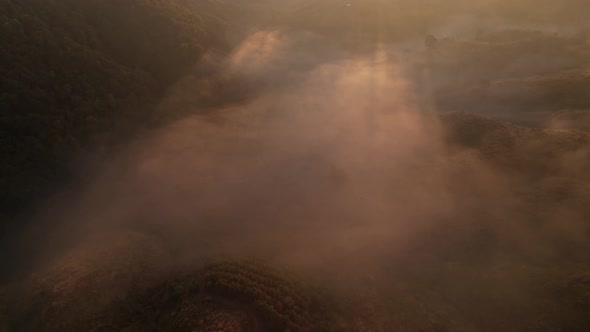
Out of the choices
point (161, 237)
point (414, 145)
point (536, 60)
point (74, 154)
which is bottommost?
point (161, 237)

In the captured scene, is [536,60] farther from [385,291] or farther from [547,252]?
[385,291]

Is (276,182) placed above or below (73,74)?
below

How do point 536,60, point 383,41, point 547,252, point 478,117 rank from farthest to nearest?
point 383,41 → point 536,60 → point 478,117 → point 547,252

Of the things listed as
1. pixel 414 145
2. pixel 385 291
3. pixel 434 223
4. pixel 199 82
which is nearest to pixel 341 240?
pixel 385 291

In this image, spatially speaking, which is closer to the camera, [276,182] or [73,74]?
[276,182]

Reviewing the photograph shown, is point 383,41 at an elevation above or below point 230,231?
above

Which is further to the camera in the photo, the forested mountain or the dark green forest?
the forested mountain

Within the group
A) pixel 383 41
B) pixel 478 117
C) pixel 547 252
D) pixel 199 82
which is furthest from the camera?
pixel 383 41

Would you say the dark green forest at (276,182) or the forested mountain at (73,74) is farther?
the forested mountain at (73,74)
